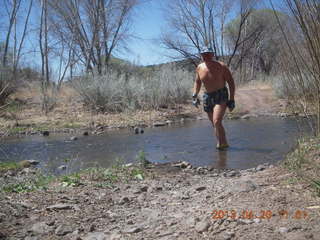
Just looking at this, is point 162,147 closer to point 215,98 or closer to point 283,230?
point 215,98

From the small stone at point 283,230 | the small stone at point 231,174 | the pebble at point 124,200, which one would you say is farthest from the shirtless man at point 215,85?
the small stone at point 283,230

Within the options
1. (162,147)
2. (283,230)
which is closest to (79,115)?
(162,147)

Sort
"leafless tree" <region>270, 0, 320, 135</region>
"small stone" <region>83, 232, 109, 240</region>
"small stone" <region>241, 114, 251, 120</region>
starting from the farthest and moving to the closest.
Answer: "small stone" <region>241, 114, 251, 120</region>
"leafless tree" <region>270, 0, 320, 135</region>
"small stone" <region>83, 232, 109, 240</region>

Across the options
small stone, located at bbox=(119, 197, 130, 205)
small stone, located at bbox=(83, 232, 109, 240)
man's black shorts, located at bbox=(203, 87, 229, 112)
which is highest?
man's black shorts, located at bbox=(203, 87, 229, 112)

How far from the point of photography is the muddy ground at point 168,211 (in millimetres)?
2396

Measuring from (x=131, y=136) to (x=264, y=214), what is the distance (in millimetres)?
6975

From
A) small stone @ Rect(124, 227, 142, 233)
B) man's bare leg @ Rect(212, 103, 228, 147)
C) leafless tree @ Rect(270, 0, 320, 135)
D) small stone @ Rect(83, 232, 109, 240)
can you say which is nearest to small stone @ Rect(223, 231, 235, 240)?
small stone @ Rect(124, 227, 142, 233)

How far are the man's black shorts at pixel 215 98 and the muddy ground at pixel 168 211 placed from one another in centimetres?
307

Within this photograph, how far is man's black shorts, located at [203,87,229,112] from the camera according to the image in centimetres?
683

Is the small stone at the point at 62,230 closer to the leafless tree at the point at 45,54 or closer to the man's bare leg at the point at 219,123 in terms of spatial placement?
the man's bare leg at the point at 219,123

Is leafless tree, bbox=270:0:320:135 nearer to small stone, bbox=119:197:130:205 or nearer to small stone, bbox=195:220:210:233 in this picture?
small stone, bbox=195:220:210:233

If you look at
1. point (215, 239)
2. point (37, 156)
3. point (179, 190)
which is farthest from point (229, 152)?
point (215, 239)

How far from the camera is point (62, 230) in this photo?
2723mm

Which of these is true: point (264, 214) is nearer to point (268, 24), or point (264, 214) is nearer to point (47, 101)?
point (47, 101)
